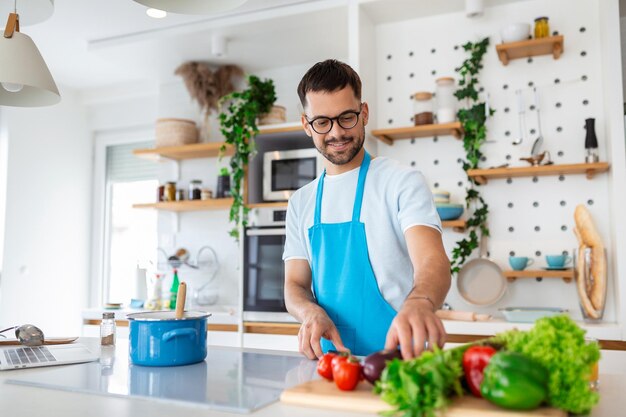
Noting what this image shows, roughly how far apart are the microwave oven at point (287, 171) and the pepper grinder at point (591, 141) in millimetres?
1487

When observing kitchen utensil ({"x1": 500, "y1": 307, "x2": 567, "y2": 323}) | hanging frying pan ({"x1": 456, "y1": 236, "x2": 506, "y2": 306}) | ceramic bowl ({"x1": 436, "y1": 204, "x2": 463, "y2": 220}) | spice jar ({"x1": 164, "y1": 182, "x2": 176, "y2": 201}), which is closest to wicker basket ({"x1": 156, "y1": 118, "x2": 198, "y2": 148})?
spice jar ({"x1": 164, "y1": 182, "x2": 176, "y2": 201})

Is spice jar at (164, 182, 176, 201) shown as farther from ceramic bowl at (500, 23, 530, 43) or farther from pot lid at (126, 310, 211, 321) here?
pot lid at (126, 310, 211, 321)

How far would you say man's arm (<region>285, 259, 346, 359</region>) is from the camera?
1.48 meters

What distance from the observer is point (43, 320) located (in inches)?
191

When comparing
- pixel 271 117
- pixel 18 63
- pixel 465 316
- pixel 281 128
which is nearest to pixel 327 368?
pixel 18 63

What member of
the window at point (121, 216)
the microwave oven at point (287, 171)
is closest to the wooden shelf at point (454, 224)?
the microwave oven at point (287, 171)

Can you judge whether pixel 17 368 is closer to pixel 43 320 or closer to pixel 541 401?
pixel 541 401

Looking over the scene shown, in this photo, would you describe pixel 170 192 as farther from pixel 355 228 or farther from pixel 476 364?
pixel 476 364

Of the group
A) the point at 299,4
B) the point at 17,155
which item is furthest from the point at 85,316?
the point at 299,4

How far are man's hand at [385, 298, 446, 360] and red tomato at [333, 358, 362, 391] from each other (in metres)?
0.11

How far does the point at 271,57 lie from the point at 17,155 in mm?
2218

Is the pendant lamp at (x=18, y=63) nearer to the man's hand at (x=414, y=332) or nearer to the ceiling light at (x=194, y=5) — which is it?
the ceiling light at (x=194, y=5)

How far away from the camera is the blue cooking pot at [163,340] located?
1.43m

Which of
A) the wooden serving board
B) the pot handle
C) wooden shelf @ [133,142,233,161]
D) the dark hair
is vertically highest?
wooden shelf @ [133,142,233,161]
